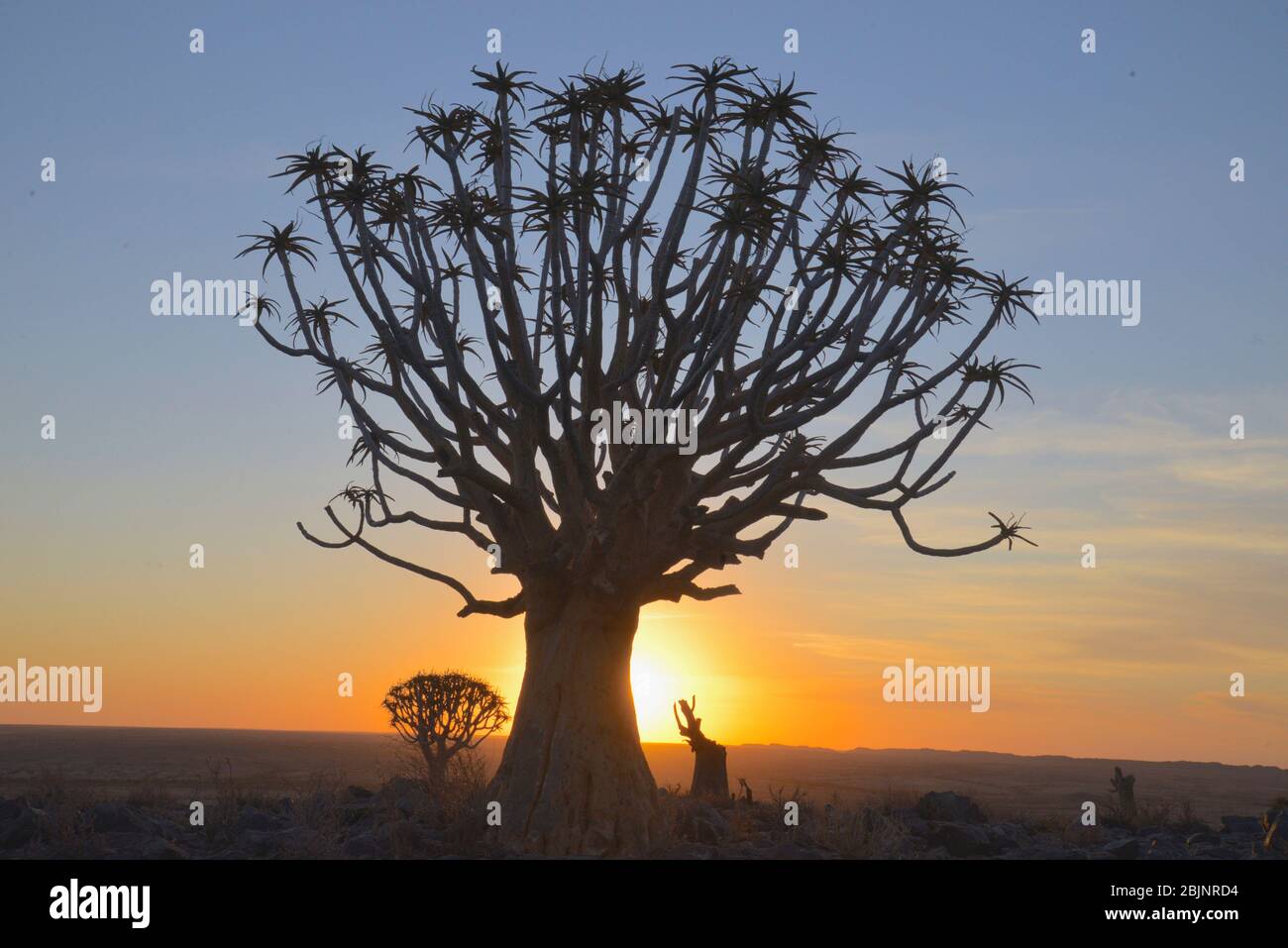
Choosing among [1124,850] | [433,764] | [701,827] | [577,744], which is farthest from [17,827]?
[1124,850]

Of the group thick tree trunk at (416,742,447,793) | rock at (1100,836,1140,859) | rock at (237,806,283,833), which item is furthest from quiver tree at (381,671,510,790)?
rock at (1100,836,1140,859)

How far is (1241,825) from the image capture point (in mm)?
19000

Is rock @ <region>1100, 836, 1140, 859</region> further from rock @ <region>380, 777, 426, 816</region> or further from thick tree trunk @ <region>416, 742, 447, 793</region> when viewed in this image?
thick tree trunk @ <region>416, 742, 447, 793</region>

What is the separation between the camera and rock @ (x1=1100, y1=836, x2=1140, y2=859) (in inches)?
592

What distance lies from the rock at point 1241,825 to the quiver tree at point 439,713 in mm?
11705

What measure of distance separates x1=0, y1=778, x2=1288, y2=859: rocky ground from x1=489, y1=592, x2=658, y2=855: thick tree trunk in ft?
1.55

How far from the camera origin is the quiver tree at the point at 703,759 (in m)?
20.2

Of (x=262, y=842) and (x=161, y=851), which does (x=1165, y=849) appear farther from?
Answer: (x=161, y=851)

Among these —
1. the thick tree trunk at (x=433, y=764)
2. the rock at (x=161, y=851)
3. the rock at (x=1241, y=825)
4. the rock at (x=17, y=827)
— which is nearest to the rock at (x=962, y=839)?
the rock at (x=1241, y=825)

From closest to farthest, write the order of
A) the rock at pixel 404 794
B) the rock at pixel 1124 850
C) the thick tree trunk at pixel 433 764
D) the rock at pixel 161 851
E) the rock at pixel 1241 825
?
the rock at pixel 161 851 < the rock at pixel 1124 850 < the rock at pixel 404 794 < the rock at pixel 1241 825 < the thick tree trunk at pixel 433 764

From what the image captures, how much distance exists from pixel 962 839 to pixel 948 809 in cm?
279

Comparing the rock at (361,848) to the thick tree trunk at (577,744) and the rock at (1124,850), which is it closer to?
the thick tree trunk at (577,744)

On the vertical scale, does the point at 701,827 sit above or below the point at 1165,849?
above
